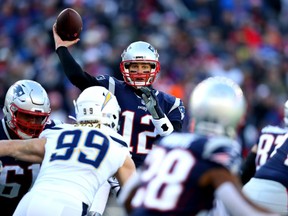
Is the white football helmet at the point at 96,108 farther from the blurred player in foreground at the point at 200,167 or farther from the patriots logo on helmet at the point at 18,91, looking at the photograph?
the blurred player in foreground at the point at 200,167

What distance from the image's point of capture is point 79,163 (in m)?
5.34

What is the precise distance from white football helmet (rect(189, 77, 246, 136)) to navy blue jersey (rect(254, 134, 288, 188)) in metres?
1.75

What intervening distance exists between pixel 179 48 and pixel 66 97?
301cm

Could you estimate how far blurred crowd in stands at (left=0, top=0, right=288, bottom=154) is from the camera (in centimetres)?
1330

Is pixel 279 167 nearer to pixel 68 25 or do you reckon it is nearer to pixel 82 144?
pixel 82 144

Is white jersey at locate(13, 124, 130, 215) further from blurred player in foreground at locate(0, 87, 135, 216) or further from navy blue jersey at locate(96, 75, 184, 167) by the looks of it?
navy blue jersey at locate(96, 75, 184, 167)

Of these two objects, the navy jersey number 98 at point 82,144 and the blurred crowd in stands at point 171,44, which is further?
the blurred crowd in stands at point 171,44

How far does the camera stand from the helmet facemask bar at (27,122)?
647 centimetres

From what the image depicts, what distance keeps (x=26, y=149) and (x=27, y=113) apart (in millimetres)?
971

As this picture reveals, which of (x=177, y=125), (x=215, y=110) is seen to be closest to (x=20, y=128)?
(x=177, y=125)

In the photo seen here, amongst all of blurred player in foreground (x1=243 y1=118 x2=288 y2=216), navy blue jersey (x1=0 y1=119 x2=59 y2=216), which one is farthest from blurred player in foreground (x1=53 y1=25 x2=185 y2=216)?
blurred player in foreground (x1=243 y1=118 x2=288 y2=216)

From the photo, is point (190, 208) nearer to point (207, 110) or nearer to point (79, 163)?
point (207, 110)

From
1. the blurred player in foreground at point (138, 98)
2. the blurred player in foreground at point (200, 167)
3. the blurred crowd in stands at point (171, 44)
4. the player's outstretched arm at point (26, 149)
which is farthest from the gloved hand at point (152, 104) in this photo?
the blurred crowd in stands at point (171, 44)

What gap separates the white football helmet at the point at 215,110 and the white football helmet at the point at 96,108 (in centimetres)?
145
